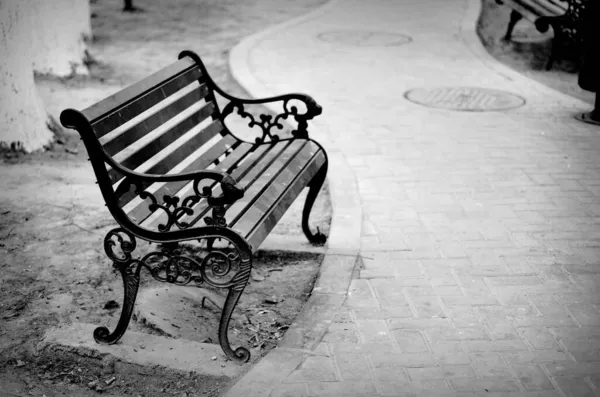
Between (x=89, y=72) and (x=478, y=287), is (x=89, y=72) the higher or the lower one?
the lower one

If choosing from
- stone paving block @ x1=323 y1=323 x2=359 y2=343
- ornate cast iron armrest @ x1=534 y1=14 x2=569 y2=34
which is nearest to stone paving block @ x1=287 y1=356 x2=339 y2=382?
stone paving block @ x1=323 y1=323 x2=359 y2=343

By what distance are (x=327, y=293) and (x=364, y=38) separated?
8.34 metres

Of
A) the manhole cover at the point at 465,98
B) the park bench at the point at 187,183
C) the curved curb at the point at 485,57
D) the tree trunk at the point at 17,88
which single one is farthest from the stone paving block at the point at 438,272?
the curved curb at the point at 485,57

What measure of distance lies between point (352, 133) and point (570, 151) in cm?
210

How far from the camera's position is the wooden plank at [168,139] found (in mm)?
3948

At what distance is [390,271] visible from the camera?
455cm

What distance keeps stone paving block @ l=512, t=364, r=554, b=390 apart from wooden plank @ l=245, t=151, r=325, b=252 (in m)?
1.46

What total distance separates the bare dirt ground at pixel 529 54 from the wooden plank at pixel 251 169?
5.07 metres

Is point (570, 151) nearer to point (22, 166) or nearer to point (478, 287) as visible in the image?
point (478, 287)

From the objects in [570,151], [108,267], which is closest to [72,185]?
[108,267]

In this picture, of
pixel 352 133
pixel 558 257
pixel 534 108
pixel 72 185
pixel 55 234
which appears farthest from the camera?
pixel 534 108

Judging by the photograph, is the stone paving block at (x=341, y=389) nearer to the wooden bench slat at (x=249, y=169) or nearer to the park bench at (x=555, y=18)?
the wooden bench slat at (x=249, y=169)

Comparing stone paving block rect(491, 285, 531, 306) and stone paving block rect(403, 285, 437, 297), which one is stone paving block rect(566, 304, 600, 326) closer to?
stone paving block rect(491, 285, 531, 306)

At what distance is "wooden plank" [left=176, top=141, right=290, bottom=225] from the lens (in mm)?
4152
